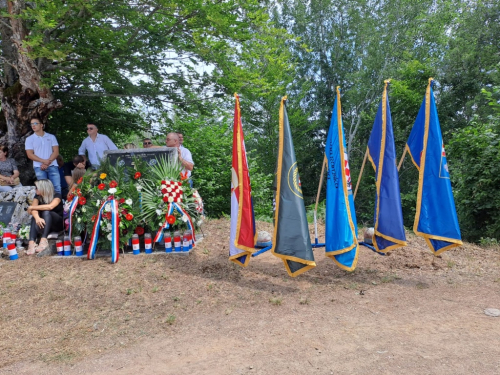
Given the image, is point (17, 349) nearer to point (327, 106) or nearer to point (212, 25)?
point (212, 25)

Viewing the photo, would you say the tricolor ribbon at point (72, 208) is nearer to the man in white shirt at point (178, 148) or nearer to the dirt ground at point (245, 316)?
the dirt ground at point (245, 316)

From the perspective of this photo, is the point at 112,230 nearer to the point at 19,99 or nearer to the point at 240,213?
the point at 240,213

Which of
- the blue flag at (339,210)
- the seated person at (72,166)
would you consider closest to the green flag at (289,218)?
the blue flag at (339,210)

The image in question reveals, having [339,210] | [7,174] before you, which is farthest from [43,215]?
[339,210]

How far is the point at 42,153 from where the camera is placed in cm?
779

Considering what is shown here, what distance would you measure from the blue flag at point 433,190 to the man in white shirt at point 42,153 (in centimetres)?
689

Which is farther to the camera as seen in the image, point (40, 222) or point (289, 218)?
point (40, 222)

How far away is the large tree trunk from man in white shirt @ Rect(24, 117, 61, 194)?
1059 millimetres

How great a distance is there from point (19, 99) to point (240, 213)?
660 cm

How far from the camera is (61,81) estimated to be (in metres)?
10.0

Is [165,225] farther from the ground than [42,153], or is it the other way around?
[42,153]

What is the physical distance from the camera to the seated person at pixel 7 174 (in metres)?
7.66

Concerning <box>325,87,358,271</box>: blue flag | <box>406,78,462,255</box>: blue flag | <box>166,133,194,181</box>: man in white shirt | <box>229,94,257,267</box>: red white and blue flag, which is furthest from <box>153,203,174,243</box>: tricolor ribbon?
<box>406,78,462,255</box>: blue flag

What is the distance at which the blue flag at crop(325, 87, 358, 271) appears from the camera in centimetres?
529
